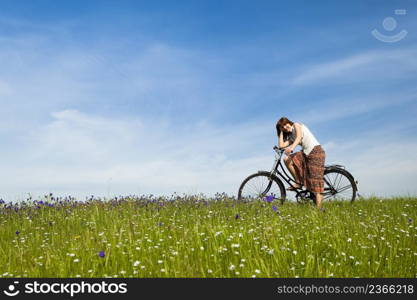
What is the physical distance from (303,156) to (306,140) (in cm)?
55

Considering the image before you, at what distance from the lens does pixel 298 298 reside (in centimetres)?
421

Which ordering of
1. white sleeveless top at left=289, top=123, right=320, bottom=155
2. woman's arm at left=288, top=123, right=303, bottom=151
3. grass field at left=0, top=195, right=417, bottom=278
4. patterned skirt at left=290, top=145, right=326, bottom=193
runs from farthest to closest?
1. patterned skirt at left=290, top=145, right=326, bottom=193
2. white sleeveless top at left=289, top=123, right=320, bottom=155
3. woman's arm at left=288, top=123, right=303, bottom=151
4. grass field at left=0, top=195, right=417, bottom=278

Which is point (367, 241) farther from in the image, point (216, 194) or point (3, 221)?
point (3, 221)

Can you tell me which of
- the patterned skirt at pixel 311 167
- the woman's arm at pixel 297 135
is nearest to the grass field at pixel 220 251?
the woman's arm at pixel 297 135

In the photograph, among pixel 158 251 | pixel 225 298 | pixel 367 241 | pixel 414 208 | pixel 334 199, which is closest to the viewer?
pixel 225 298

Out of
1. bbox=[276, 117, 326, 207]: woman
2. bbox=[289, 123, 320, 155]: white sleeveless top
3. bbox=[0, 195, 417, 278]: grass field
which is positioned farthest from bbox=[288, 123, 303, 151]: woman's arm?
bbox=[0, 195, 417, 278]: grass field

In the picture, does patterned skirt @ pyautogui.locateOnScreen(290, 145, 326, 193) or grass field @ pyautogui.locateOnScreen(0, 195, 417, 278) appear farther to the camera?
patterned skirt @ pyautogui.locateOnScreen(290, 145, 326, 193)

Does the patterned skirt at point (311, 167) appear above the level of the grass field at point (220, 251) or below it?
above

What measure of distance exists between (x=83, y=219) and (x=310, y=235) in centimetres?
542

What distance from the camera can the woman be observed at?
1074cm

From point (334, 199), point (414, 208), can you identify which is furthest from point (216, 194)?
point (414, 208)

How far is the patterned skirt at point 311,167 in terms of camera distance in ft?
36.2

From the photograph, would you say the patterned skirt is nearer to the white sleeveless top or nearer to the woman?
the woman

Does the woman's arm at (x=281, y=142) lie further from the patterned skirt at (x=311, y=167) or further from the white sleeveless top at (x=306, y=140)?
the patterned skirt at (x=311, y=167)
